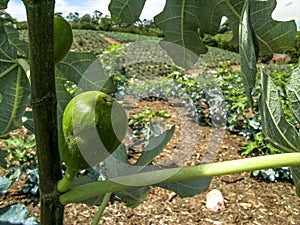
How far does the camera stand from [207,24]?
2.89 ft

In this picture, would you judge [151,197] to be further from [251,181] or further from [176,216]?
[251,181]

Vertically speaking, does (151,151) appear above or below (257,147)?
above

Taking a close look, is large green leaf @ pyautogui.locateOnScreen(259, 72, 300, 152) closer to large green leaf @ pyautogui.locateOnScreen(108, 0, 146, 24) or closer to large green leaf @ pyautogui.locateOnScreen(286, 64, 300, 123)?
large green leaf @ pyautogui.locateOnScreen(286, 64, 300, 123)

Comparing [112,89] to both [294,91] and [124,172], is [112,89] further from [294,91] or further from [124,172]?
[294,91]

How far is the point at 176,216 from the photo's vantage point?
2922mm

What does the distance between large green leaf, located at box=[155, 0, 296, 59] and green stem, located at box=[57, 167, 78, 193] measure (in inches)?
14.3

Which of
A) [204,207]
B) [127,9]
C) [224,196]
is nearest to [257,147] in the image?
[224,196]

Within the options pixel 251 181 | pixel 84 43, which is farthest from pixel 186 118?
pixel 84 43

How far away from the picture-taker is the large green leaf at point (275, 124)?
637mm

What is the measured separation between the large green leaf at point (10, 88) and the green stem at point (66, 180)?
0.34 metres

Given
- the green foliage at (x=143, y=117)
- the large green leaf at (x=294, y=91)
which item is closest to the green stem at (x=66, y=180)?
the large green leaf at (x=294, y=91)

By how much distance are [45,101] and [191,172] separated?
22cm

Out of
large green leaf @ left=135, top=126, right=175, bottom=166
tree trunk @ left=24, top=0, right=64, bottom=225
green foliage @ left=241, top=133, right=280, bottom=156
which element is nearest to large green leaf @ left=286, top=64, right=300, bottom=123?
large green leaf @ left=135, top=126, right=175, bottom=166

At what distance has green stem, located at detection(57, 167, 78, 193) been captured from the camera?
63cm
